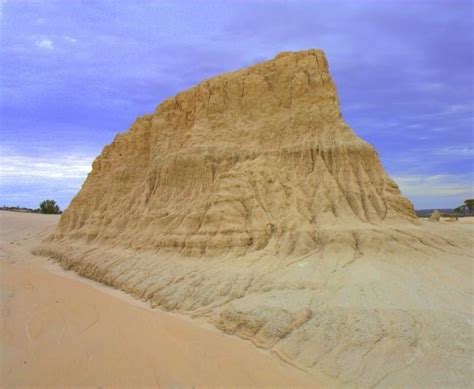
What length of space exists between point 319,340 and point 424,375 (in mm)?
1863

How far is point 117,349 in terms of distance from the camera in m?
8.36

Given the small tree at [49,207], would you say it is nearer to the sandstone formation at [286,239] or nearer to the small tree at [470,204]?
the sandstone formation at [286,239]

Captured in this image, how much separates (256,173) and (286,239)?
304 centimetres

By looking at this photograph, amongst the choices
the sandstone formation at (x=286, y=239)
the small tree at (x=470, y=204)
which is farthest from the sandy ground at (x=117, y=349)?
the small tree at (x=470, y=204)

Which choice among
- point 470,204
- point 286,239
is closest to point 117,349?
point 286,239

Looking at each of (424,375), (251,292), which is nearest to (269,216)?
(251,292)

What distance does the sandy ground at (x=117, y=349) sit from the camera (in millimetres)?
7109

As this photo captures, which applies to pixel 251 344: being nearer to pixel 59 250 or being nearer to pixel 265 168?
pixel 265 168

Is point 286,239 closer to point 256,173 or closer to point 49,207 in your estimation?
point 256,173

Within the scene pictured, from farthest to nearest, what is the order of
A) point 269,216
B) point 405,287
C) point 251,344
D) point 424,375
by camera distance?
point 269,216
point 405,287
point 251,344
point 424,375

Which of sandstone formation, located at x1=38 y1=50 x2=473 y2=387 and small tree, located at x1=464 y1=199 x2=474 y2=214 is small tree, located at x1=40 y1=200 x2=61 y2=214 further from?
small tree, located at x1=464 y1=199 x2=474 y2=214

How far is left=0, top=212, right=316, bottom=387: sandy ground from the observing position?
711cm

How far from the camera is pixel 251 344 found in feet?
27.9

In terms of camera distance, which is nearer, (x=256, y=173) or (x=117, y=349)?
(x=117, y=349)
